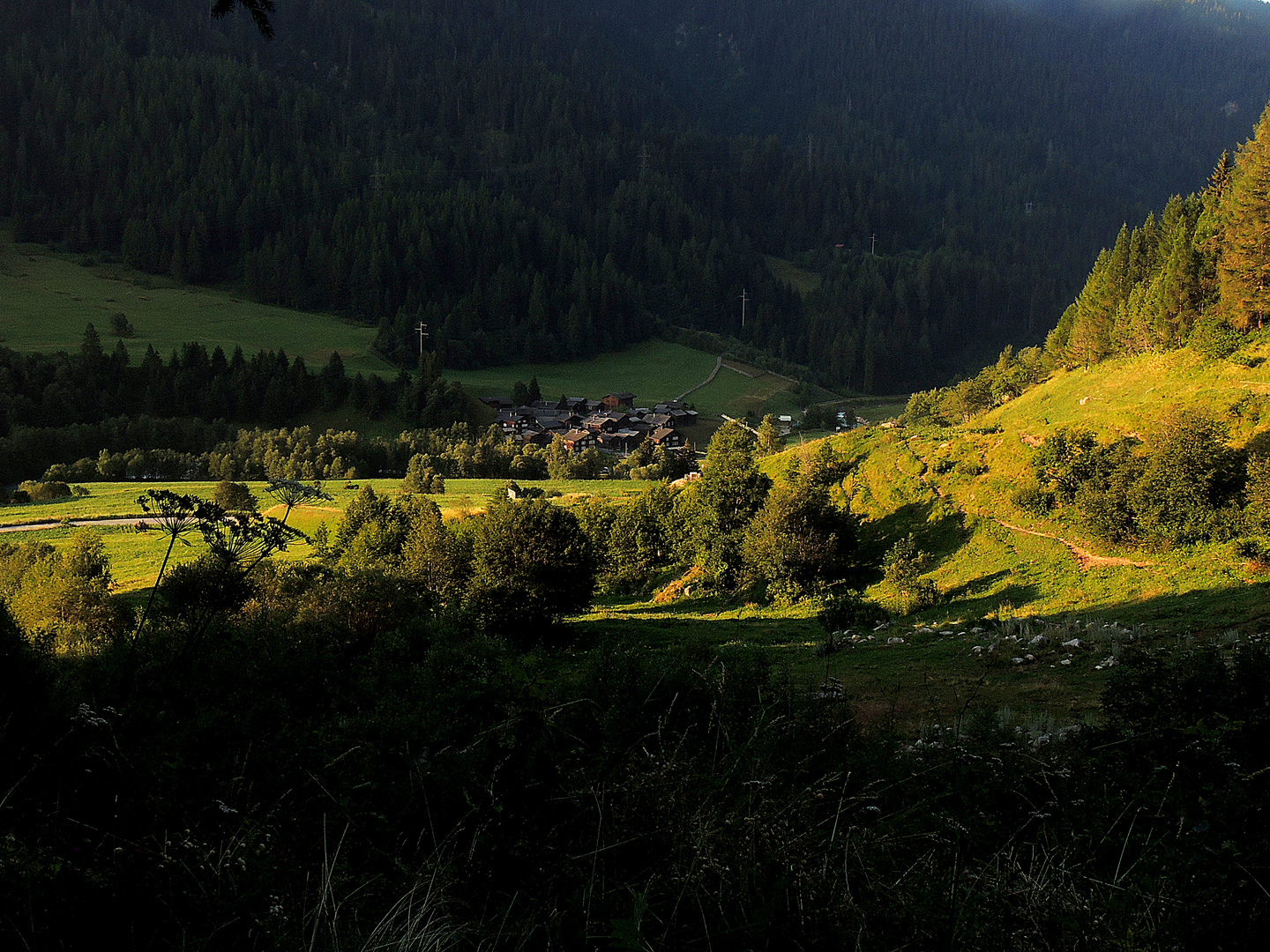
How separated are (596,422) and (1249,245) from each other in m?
88.1

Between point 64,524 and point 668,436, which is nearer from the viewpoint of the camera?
point 64,524

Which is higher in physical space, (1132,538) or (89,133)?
(89,133)

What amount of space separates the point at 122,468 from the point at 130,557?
4468 centimetres

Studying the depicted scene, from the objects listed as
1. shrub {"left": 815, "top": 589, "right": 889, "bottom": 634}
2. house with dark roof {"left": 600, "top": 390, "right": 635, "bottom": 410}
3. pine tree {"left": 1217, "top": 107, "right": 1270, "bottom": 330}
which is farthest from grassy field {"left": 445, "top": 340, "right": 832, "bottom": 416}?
shrub {"left": 815, "top": 589, "right": 889, "bottom": 634}

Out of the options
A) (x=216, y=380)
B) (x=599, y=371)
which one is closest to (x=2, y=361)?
(x=216, y=380)

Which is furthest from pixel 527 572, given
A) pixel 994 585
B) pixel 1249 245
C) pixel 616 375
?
pixel 616 375

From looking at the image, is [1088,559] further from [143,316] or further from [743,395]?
[143,316]

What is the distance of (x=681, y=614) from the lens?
111ft

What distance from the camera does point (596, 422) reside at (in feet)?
392

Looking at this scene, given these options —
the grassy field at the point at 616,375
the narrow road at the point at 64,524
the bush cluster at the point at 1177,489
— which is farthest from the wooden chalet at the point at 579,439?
the bush cluster at the point at 1177,489

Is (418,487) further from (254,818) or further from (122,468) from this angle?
(254,818)

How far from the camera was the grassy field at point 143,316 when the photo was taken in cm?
12912

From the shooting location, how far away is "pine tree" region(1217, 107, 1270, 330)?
3759cm

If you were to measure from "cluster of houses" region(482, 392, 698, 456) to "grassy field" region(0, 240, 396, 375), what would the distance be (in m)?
28.5
